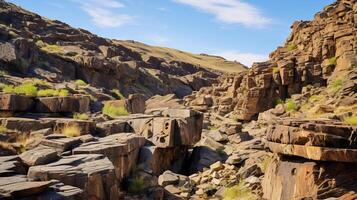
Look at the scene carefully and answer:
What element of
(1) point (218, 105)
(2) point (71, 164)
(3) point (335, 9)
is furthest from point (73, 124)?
(3) point (335, 9)

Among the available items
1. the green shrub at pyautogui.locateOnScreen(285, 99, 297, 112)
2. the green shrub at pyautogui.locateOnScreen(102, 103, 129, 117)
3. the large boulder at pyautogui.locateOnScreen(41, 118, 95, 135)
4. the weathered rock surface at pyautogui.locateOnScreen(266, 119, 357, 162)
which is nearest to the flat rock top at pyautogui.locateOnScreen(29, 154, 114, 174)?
the large boulder at pyautogui.locateOnScreen(41, 118, 95, 135)

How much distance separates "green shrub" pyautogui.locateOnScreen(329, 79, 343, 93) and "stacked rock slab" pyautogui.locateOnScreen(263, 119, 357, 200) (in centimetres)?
1367

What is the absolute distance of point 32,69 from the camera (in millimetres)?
29750

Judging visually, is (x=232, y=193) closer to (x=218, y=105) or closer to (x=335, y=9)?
(x=218, y=105)

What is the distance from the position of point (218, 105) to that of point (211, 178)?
62.3 feet

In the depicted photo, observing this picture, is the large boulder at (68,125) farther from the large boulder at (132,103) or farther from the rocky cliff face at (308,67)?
the rocky cliff face at (308,67)

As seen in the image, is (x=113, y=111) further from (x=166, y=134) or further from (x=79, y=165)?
(x=79, y=165)

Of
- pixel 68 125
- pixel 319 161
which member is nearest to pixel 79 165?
pixel 68 125

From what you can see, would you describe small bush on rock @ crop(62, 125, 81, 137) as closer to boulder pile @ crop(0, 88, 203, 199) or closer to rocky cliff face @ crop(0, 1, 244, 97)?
boulder pile @ crop(0, 88, 203, 199)

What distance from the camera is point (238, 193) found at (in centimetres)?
1434

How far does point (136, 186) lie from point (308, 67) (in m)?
20.4

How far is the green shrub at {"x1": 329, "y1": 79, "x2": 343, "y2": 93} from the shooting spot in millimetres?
23391

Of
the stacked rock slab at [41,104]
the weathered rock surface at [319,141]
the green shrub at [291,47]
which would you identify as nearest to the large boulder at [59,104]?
the stacked rock slab at [41,104]

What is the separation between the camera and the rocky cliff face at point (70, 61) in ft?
98.3
